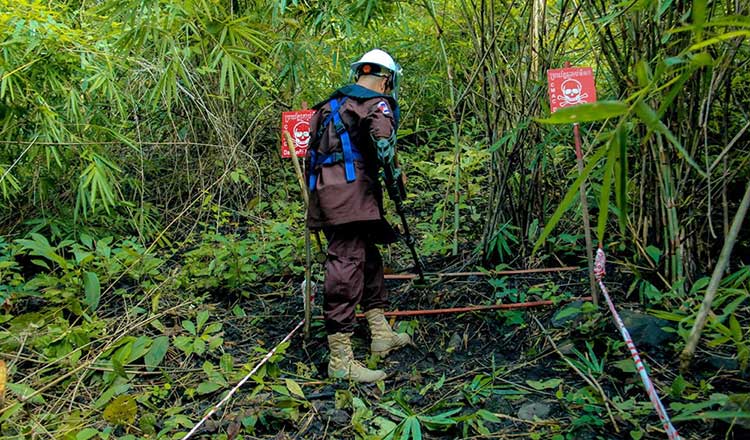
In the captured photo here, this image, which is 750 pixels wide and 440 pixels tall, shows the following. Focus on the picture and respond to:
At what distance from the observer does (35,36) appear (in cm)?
316

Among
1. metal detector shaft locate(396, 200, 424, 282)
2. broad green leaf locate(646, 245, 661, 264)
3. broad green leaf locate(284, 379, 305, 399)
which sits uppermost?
metal detector shaft locate(396, 200, 424, 282)

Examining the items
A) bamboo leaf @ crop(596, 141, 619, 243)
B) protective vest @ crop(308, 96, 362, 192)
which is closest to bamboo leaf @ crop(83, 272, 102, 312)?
protective vest @ crop(308, 96, 362, 192)

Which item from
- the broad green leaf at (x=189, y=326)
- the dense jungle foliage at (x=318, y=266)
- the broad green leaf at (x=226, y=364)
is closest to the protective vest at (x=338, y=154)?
the dense jungle foliage at (x=318, y=266)

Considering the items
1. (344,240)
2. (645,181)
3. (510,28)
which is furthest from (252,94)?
(645,181)

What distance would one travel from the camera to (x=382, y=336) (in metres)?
2.81

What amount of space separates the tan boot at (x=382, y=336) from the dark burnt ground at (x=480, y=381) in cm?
5

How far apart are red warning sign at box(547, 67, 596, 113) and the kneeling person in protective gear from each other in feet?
2.35

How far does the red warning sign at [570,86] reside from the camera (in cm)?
249

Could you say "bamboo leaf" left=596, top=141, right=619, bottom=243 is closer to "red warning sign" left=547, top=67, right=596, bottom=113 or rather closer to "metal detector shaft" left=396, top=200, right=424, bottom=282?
"red warning sign" left=547, top=67, right=596, bottom=113

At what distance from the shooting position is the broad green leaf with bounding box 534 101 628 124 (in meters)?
0.94

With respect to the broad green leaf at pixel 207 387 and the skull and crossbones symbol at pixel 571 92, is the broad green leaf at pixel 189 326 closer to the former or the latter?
the broad green leaf at pixel 207 387

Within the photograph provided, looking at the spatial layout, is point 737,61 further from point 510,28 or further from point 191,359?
point 191,359

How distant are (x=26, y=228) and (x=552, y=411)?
11.8 feet

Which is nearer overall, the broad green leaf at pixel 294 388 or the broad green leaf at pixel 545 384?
the broad green leaf at pixel 545 384
